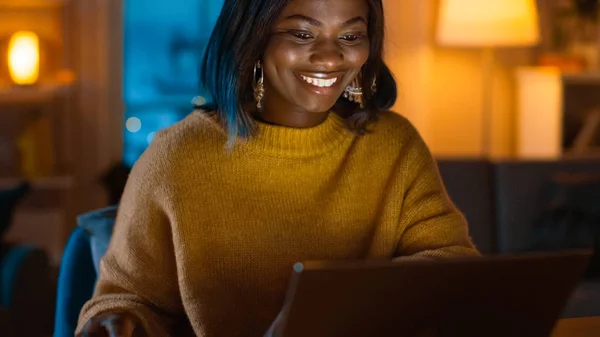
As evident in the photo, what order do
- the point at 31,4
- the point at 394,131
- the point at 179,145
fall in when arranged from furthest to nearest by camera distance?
the point at 31,4 → the point at 394,131 → the point at 179,145

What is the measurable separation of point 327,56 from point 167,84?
119 inches

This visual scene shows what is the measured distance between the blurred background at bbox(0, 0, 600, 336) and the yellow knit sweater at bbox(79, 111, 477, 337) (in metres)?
2.16

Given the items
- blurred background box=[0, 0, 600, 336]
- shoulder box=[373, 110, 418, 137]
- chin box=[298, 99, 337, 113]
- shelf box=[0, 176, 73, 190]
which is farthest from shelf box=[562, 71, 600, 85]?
chin box=[298, 99, 337, 113]

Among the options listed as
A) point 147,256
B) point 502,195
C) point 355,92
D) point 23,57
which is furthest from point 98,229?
point 23,57

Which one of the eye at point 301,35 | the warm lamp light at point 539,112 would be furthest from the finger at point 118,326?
the warm lamp light at point 539,112

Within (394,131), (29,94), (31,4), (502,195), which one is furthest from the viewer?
(31,4)

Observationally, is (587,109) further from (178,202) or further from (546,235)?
(178,202)

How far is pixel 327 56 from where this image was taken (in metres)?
1.45

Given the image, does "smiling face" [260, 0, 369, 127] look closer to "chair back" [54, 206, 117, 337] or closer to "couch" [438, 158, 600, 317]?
"chair back" [54, 206, 117, 337]

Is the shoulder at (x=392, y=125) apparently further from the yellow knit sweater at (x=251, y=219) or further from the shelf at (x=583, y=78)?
the shelf at (x=583, y=78)

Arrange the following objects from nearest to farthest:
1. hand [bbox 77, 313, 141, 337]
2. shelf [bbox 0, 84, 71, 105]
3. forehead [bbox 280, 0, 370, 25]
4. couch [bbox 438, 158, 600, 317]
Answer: hand [bbox 77, 313, 141, 337] < forehead [bbox 280, 0, 370, 25] < couch [bbox 438, 158, 600, 317] < shelf [bbox 0, 84, 71, 105]

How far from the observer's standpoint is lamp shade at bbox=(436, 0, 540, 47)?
4211 mm

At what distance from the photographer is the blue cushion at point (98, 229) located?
1.72 metres

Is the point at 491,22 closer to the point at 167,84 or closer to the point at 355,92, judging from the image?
the point at 167,84
